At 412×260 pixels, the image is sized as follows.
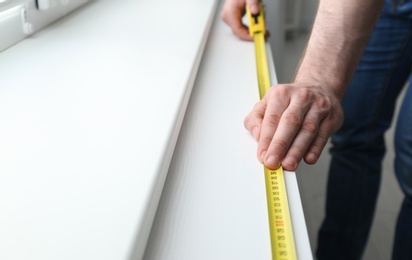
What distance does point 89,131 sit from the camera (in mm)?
590

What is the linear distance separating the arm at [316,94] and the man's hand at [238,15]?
264 millimetres

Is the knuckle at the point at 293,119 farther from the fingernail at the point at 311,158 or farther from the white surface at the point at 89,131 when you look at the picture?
the white surface at the point at 89,131

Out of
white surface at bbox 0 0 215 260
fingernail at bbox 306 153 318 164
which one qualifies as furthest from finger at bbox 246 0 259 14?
fingernail at bbox 306 153 318 164

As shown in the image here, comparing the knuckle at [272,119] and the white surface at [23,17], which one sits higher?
the white surface at [23,17]

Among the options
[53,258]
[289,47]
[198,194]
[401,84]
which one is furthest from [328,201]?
[289,47]

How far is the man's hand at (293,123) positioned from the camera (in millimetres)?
599

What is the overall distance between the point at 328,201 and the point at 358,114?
0.29m

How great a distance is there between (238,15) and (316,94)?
458 millimetres

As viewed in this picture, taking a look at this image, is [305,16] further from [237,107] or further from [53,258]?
[53,258]

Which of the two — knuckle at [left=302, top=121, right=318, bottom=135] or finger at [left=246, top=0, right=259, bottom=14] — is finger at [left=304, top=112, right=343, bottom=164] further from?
finger at [left=246, top=0, right=259, bottom=14]

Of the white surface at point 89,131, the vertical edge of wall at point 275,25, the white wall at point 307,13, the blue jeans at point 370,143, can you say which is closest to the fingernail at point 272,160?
the white surface at point 89,131

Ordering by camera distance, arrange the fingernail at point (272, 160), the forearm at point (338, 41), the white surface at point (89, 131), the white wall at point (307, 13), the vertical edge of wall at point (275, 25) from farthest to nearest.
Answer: the white wall at point (307, 13), the vertical edge of wall at point (275, 25), the forearm at point (338, 41), the fingernail at point (272, 160), the white surface at point (89, 131)

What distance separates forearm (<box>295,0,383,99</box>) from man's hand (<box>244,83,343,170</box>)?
2.3 inches

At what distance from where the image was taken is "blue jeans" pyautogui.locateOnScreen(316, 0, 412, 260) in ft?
3.25
